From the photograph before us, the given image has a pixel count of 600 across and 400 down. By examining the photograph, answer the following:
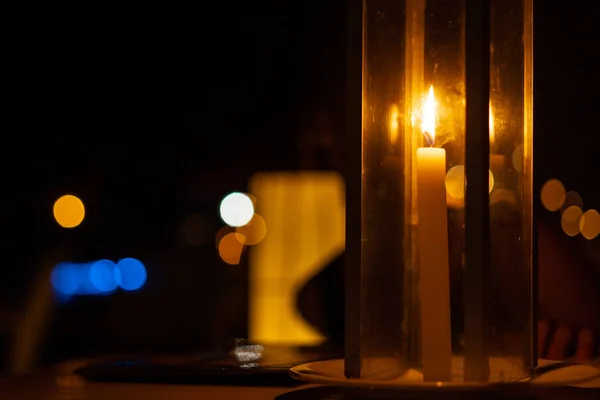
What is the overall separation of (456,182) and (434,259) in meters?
0.09

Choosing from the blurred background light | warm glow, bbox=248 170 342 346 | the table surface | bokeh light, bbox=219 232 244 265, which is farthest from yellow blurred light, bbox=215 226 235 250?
the table surface

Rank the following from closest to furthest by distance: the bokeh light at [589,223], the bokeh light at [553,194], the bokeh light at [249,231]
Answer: the bokeh light at [553,194], the bokeh light at [589,223], the bokeh light at [249,231]

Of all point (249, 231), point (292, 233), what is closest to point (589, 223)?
point (292, 233)

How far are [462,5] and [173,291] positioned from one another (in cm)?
451

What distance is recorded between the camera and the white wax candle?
597mm


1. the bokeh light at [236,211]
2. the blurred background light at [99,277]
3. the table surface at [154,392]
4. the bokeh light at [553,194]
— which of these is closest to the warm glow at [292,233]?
the bokeh light at [553,194]

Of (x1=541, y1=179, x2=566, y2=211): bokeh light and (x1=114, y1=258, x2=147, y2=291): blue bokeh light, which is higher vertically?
(x1=541, y1=179, x2=566, y2=211): bokeh light

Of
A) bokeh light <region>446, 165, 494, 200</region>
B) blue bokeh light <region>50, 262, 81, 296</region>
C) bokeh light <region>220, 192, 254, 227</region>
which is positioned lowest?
blue bokeh light <region>50, 262, 81, 296</region>

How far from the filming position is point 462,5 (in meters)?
0.66

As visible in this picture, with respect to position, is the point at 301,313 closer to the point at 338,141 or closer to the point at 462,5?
the point at 338,141

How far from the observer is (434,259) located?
60 cm

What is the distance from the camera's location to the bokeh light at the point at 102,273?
6316 mm

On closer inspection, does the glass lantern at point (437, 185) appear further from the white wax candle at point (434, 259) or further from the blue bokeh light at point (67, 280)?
Result: the blue bokeh light at point (67, 280)

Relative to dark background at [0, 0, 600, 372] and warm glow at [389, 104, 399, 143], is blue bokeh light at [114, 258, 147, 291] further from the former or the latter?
warm glow at [389, 104, 399, 143]
